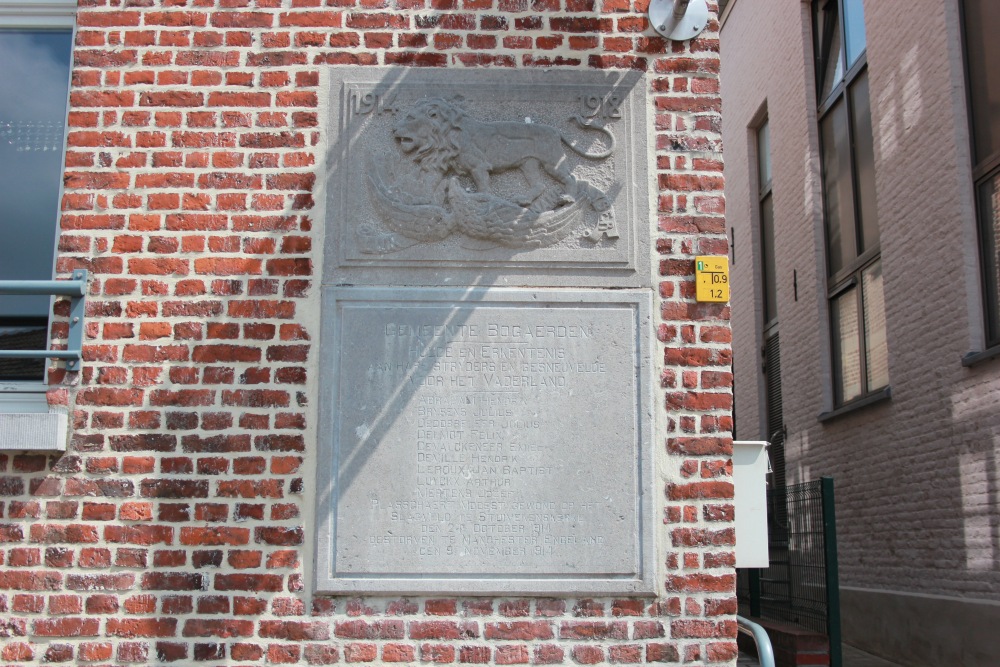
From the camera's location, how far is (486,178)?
170 inches

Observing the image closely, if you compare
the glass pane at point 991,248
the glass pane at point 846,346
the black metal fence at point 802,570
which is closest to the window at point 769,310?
the glass pane at point 846,346

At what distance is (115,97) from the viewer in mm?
4387

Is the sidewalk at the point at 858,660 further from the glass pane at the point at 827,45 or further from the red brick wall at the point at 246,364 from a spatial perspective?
the glass pane at the point at 827,45

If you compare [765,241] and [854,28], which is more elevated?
[854,28]

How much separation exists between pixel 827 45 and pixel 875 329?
3.88 m

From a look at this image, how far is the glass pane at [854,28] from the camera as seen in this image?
10.5 metres

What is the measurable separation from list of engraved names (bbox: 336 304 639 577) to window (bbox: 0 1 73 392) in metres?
1.52

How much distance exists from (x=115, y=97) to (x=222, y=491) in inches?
72.5

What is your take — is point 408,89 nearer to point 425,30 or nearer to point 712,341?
point 425,30

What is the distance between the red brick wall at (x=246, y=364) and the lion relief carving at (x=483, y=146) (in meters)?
0.29

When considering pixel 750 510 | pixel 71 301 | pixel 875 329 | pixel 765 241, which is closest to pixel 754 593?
pixel 875 329

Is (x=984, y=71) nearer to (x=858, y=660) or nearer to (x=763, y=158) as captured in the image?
(x=858, y=660)

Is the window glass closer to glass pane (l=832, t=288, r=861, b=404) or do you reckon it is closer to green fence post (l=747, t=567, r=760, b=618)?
green fence post (l=747, t=567, r=760, b=618)

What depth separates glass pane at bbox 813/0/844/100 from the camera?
453 inches
